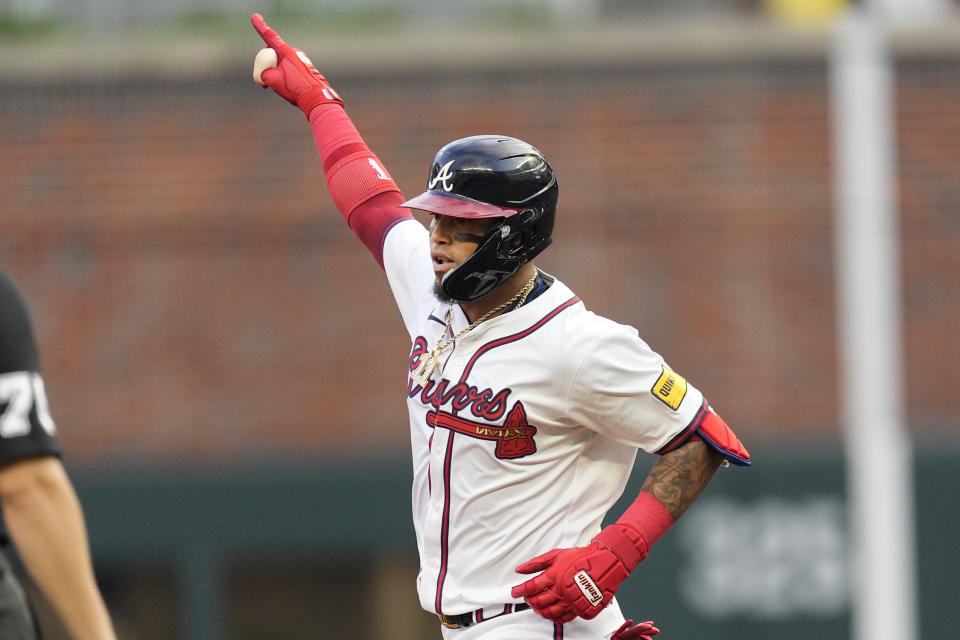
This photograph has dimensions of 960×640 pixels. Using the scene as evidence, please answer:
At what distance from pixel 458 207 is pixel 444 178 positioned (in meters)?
0.13

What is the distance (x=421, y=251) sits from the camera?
14.9 ft

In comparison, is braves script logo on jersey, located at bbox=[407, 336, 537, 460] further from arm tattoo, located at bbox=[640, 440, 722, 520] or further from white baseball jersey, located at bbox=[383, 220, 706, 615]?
arm tattoo, located at bbox=[640, 440, 722, 520]

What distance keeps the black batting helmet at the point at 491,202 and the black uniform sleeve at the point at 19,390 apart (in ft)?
3.58

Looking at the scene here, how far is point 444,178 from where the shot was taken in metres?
4.11

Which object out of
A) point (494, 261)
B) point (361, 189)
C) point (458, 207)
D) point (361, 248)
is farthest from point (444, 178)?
point (361, 248)

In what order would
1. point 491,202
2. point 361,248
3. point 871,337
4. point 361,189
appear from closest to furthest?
1. point 491,202
2. point 361,189
3. point 871,337
4. point 361,248

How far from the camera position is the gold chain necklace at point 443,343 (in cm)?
415

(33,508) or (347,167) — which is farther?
(347,167)

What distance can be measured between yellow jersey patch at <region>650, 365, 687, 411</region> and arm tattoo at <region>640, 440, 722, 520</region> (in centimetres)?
13

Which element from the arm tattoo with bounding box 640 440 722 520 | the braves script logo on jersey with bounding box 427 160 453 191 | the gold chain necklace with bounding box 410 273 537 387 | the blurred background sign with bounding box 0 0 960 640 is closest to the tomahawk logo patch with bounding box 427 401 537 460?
the gold chain necklace with bounding box 410 273 537 387

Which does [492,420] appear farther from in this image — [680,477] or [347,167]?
[347,167]

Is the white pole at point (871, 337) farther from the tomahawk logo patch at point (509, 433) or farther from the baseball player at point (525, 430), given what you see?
the tomahawk logo patch at point (509, 433)

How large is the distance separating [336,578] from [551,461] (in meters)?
6.90

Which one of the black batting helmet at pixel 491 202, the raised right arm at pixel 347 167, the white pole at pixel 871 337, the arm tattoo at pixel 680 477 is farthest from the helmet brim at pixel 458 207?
the white pole at pixel 871 337
